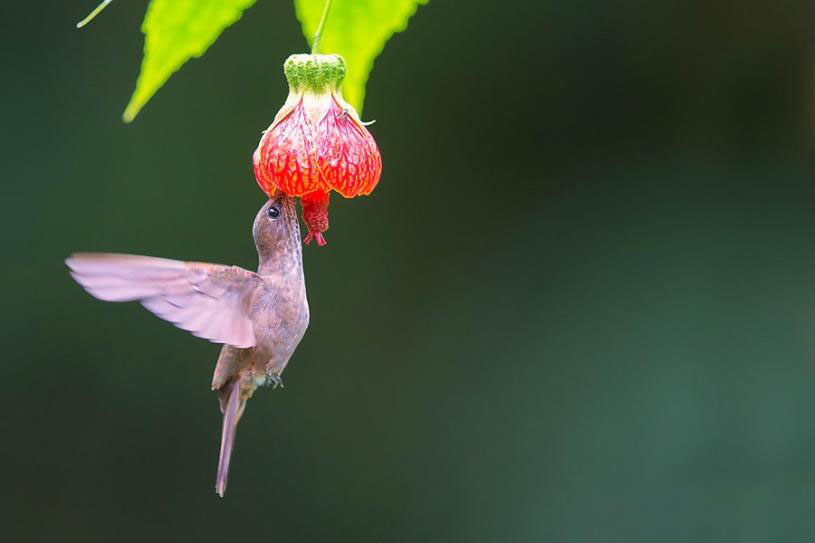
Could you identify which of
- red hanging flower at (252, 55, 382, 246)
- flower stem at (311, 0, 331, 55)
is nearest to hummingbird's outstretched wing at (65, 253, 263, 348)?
red hanging flower at (252, 55, 382, 246)

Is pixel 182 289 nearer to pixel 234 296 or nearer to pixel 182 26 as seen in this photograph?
pixel 234 296

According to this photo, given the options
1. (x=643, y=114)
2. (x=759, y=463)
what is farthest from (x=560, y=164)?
(x=759, y=463)

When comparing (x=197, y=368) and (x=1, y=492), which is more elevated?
(x=197, y=368)

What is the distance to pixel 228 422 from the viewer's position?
1.07m

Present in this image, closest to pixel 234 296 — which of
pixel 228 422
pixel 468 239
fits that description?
pixel 228 422

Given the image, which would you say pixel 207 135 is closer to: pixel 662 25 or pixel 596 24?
pixel 596 24

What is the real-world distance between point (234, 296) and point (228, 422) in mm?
176

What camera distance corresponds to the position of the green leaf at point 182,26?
0.76m

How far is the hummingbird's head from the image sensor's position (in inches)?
37.6

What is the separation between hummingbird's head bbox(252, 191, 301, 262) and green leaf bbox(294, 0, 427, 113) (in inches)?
5.3

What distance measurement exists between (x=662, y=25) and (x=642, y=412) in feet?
3.49

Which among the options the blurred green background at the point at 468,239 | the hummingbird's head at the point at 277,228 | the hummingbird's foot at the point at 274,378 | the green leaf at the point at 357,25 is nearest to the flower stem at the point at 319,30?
the green leaf at the point at 357,25

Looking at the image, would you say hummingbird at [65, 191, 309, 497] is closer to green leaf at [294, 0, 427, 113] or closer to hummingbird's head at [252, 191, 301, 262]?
hummingbird's head at [252, 191, 301, 262]

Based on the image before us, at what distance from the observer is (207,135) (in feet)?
9.44
